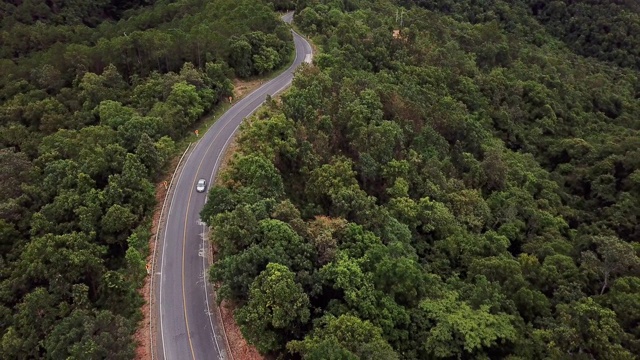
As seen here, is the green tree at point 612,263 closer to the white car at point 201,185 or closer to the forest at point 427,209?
the forest at point 427,209

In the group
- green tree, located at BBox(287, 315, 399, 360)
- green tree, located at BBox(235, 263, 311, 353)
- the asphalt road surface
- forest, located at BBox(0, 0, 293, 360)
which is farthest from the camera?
Result: the asphalt road surface

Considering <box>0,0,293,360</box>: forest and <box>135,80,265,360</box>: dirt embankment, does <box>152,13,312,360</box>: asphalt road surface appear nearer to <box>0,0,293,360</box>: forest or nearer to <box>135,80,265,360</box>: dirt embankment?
<box>135,80,265,360</box>: dirt embankment

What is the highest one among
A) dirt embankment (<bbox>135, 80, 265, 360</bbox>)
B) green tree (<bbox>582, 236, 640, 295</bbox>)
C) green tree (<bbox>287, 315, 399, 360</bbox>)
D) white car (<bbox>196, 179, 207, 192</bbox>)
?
green tree (<bbox>287, 315, 399, 360</bbox>)

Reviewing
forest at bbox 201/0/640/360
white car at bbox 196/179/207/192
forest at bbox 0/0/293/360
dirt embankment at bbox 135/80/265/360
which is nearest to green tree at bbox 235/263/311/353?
forest at bbox 201/0/640/360

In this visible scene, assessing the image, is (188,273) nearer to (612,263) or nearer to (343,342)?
(343,342)

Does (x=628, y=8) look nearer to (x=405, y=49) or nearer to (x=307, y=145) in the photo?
(x=405, y=49)
